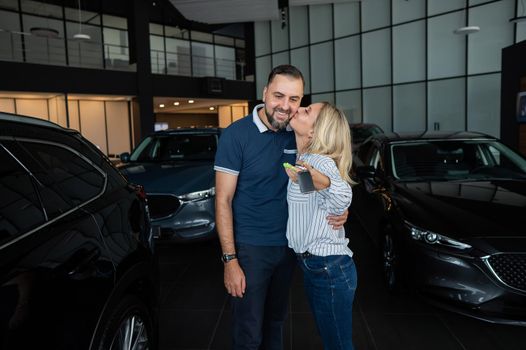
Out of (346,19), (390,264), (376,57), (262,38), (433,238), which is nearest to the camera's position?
(433,238)

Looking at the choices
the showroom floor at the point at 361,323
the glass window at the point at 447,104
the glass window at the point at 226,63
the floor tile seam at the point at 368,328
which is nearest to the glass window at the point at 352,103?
the glass window at the point at 447,104

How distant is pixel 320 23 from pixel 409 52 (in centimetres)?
490

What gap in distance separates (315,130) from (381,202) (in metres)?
2.41

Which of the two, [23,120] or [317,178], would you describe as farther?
[23,120]

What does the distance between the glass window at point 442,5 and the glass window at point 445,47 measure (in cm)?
22

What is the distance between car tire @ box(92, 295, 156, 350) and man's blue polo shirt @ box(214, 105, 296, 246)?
58cm

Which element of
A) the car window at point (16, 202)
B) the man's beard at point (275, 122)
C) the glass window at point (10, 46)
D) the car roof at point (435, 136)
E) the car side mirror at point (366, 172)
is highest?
the glass window at point (10, 46)

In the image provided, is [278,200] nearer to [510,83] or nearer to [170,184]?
[170,184]

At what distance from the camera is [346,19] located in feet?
62.2

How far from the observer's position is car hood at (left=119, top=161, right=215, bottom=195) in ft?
15.3

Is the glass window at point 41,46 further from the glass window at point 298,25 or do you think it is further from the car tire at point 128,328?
the car tire at point 128,328

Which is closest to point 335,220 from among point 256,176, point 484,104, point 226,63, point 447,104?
point 256,176

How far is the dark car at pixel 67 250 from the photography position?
132 centimetres

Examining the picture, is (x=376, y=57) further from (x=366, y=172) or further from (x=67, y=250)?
(x=67, y=250)
